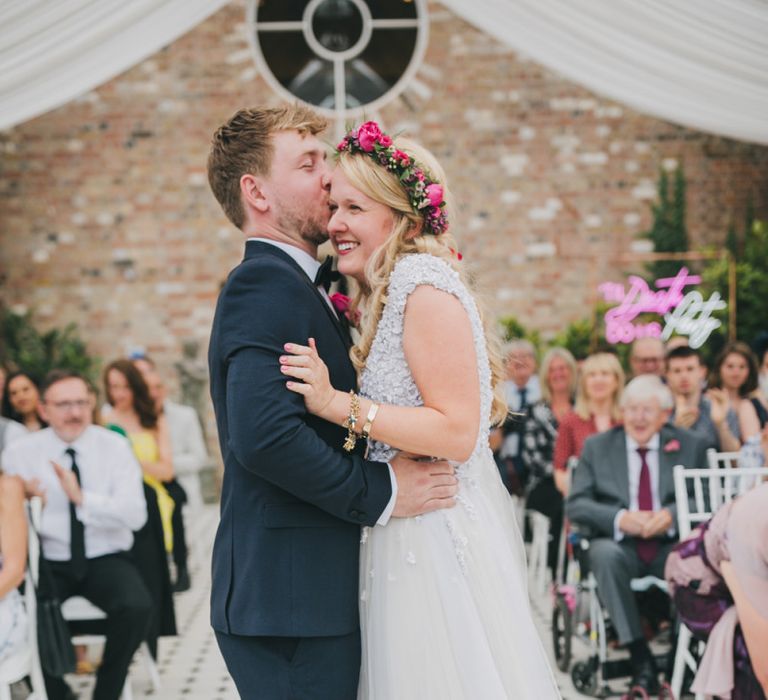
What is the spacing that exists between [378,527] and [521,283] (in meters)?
9.25

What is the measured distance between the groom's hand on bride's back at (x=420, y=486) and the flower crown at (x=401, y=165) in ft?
1.98

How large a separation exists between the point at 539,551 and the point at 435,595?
5017 mm

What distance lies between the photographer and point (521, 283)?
11375 mm

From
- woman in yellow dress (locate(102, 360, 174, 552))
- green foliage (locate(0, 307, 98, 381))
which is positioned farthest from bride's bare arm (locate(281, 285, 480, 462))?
green foliage (locate(0, 307, 98, 381))

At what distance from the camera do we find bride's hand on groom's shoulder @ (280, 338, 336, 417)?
6.91 feet

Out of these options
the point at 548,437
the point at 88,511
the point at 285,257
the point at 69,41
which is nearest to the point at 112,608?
the point at 88,511

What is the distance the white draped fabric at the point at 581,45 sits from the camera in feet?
10.2

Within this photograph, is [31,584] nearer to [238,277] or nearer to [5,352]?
[238,277]

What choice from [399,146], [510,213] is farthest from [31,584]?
[510,213]

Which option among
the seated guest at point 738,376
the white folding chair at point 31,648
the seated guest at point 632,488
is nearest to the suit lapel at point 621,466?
the seated guest at point 632,488

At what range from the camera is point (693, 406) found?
251 inches

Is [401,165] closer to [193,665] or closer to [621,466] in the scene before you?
[621,466]

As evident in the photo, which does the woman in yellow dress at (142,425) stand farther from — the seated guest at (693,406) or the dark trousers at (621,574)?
the seated guest at (693,406)

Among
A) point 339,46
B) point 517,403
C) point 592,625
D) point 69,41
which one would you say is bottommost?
point 592,625
